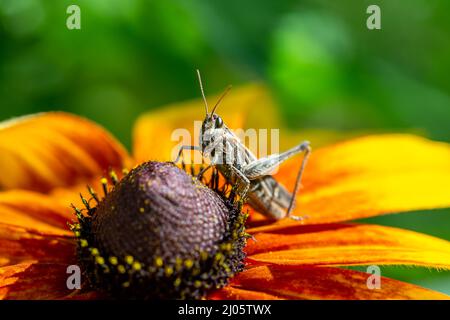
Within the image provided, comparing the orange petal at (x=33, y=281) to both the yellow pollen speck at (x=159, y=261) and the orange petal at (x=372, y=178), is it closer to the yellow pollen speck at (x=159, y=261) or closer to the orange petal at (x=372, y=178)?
the yellow pollen speck at (x=159, y=261)

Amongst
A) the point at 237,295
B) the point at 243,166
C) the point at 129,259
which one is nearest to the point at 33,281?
the point at 129,259

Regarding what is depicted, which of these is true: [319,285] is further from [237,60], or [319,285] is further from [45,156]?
[237,60]

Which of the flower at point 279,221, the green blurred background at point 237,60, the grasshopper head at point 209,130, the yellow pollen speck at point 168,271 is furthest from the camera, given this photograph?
the green blurred background at point 237,60

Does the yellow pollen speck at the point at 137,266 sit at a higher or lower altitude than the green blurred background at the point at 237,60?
lower

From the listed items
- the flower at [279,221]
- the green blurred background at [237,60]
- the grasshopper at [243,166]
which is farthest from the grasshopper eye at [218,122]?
the green blurred background at [237,60]

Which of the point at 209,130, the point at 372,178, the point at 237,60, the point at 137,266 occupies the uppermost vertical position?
the point at 237,60

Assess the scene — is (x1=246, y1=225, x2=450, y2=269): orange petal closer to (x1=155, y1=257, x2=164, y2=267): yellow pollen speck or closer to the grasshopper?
the grasshopper

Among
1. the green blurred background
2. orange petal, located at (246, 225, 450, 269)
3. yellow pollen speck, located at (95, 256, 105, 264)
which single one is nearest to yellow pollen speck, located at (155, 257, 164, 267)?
yellow pollen speck, located at (95, 256, 105, 264)
